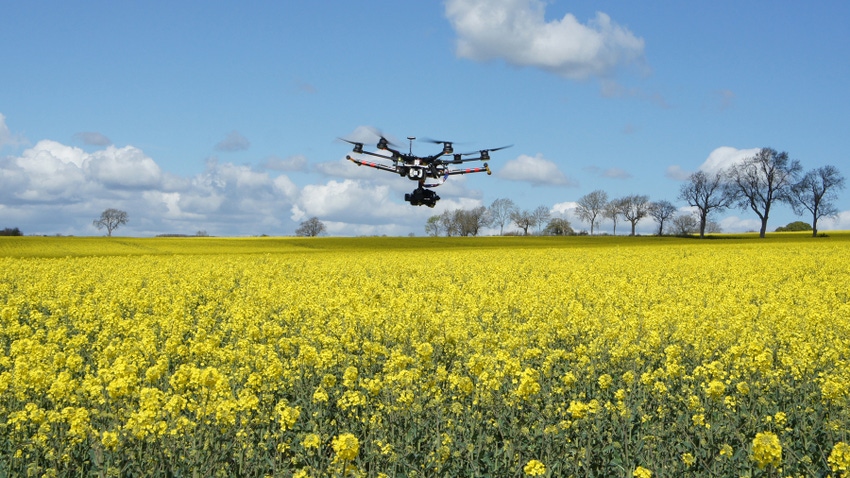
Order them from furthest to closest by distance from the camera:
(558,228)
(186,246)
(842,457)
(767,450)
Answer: (558,228)
(186,246)
(842,457)
(767,450)

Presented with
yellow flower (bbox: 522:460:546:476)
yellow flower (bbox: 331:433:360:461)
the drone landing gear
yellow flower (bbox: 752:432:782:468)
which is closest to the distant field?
the drone landing gear

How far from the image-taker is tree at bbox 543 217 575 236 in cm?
13088

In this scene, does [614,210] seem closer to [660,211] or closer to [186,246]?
[660,211]

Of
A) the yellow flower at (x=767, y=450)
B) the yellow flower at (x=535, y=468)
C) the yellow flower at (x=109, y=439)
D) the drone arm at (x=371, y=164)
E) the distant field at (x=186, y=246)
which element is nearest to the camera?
the yellow flower at (x=767, y=450)

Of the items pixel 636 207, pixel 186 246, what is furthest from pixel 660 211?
pixel 186 246

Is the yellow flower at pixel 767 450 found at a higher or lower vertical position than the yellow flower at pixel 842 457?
higher

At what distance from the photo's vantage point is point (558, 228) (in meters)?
132

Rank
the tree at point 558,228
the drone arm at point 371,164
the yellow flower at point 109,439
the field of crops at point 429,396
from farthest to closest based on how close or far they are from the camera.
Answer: the tree at point 558,228 < the drone arm at point 371,164 < the field of crops at point 429,396 < the yellow flower at point 109,439

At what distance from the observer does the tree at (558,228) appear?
429 ft

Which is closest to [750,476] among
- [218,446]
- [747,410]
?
[747,410]

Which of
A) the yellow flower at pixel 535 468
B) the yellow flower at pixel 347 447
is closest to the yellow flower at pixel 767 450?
the yellow flower at pixel 535 468

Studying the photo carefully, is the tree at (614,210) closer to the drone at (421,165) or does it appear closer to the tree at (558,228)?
the tree at (558,228)

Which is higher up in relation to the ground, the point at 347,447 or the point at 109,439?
the point at 347,447

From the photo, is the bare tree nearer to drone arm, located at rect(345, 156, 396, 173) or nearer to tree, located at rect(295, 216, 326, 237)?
tree, located at rect(295, 216, 326, 237)
